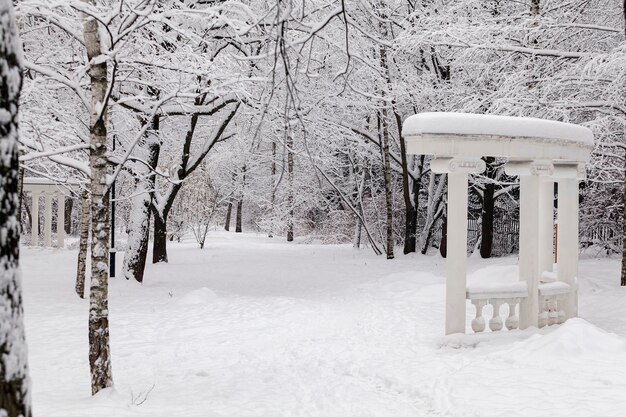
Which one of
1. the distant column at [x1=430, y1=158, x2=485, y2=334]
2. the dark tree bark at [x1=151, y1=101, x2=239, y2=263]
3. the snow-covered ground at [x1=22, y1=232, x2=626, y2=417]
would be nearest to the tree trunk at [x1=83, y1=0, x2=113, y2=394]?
the snow-covered ground at [x1=22, y1=232, x2=626, y2=417]

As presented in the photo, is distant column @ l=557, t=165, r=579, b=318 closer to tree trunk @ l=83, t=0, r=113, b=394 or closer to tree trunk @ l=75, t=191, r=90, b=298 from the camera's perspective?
tree trunk @ l=83, t=0, r=113, b=394

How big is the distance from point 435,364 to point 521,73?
333 inches

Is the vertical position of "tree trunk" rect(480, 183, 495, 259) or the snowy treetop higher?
the snowy treetop

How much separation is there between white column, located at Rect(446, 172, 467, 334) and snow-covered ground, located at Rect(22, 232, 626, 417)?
1.23ft

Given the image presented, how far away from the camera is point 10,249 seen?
2168 mm

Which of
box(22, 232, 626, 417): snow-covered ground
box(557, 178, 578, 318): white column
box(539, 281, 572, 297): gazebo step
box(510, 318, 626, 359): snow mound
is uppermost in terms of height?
box(557, 178, 578, 318): white column

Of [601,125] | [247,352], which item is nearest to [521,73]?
[601,125]

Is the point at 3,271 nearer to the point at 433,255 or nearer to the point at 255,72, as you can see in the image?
the point at 255,72

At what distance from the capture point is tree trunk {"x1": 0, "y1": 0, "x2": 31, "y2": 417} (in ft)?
6.98

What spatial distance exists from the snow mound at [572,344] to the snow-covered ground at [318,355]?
21mm

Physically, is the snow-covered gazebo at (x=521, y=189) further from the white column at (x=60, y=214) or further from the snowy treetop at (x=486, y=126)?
the white column at (x=60, y=214)

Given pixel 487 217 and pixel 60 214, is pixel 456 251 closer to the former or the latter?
pixel 487 217

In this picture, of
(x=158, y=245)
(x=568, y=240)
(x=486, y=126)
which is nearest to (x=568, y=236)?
(x=568, y=240)

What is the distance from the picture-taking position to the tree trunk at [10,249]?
2127mm
